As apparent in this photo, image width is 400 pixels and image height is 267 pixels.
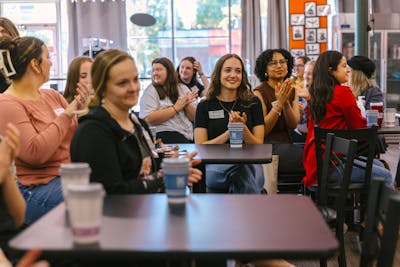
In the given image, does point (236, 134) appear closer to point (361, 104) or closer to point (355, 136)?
point (355, 136)

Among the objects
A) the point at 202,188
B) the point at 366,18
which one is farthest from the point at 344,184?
the point at 366,18

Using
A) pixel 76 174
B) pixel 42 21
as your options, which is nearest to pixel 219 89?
pixel 76 174

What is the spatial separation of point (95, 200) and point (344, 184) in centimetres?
182

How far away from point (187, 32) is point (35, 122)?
29.1 ft

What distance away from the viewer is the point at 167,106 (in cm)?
517

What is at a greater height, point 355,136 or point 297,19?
point 297,19

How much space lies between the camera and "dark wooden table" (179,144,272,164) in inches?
127

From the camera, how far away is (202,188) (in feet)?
11.8

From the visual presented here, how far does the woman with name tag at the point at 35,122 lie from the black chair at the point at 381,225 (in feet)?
5.00

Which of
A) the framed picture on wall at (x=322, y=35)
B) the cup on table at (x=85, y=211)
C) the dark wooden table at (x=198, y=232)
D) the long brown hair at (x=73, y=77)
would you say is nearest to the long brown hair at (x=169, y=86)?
the long brown hair at (x=73, y=77)

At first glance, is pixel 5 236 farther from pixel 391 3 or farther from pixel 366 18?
pixel 391 3

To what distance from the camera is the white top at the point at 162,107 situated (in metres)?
5.16

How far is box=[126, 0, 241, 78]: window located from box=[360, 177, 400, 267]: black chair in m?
9.74

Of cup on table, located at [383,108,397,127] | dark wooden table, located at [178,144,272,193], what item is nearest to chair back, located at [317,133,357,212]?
dark wooden table, located at [178,144,272,193]
